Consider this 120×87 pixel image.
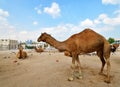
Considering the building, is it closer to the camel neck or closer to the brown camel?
the camel neck

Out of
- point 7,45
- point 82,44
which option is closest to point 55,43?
point 82,44

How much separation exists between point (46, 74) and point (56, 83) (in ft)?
5.26

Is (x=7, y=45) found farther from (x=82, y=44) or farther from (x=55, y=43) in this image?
(x=82, y=44)

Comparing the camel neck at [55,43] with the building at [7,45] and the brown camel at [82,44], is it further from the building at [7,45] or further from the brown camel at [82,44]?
the building at [7,45]

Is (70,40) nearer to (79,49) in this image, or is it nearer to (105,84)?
(79,49)

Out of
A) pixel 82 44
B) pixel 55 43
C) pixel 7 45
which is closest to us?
pixel 82 44

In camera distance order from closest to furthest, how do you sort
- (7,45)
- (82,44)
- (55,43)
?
1. (82,44)
2. (55,43)
3. (7,45)

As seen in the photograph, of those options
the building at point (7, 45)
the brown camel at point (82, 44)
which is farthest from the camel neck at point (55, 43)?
the building at point (7, 45)

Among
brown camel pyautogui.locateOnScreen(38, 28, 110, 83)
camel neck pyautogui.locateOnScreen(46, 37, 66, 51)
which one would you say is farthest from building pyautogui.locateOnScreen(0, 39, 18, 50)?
brown camel pyautogui.locateOnScreen(38, 28, 110, 83)

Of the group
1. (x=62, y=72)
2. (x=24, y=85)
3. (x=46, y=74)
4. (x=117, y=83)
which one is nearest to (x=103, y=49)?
(x=117, y=83)

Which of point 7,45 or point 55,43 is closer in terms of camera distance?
point 55,43

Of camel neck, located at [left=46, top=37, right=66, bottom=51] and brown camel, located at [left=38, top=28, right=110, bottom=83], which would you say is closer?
brown camel, located at [left=38, top=28, right=110, bottom=83]

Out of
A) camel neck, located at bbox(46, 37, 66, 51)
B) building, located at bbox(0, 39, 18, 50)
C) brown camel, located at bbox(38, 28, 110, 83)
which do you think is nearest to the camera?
brown camel, located at bbox(38, 28, 110, 83)

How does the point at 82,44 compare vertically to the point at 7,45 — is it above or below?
below
